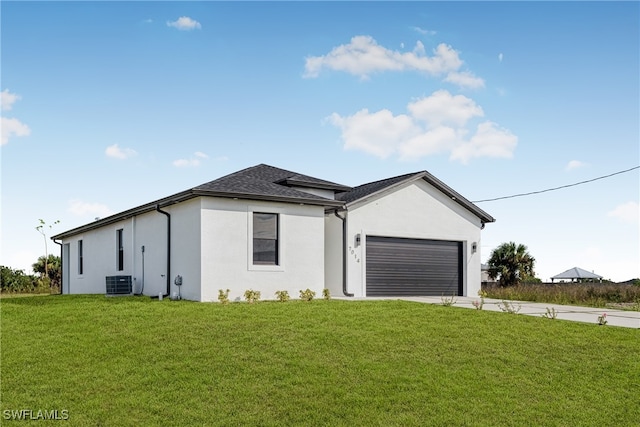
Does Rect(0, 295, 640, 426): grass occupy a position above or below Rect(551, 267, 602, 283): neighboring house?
above

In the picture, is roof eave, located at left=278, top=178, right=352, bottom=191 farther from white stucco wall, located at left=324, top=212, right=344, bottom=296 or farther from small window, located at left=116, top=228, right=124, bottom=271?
small window, located at left=116, top=228, right=124, bottom=271

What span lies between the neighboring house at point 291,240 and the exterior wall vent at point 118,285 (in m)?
0.05

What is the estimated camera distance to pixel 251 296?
51.6 feet

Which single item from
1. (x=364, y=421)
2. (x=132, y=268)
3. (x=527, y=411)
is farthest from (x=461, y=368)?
(x=132, y=268)

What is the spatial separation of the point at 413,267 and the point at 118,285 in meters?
10.7

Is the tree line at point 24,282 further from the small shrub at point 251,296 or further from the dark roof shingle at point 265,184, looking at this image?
the small shrub at point 251,296

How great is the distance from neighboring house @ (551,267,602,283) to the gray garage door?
2926 centimetres

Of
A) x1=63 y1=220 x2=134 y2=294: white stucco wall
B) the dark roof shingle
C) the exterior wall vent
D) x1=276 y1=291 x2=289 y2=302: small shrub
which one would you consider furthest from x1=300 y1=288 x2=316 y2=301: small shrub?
x1=63 y1=220 x2=134 y2=294: white stucco wall

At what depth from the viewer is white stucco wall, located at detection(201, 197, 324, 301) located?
621 inches

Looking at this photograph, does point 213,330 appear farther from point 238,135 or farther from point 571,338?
point 238,135

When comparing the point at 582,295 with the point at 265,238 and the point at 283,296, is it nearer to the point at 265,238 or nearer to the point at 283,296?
the point at 283,296

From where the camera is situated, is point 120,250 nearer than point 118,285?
No

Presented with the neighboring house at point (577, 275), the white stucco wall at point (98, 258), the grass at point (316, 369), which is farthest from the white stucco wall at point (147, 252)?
the neighboring house at point (577, 275)

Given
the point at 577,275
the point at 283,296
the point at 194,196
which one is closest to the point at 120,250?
the point at 194,196
